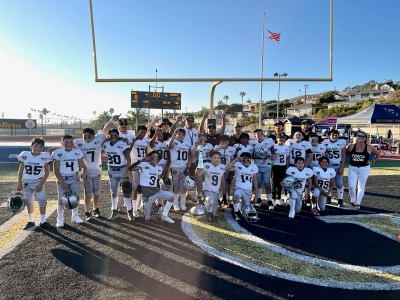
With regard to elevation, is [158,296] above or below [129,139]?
below

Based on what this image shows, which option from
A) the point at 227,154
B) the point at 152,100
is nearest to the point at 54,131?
the point at 152,100

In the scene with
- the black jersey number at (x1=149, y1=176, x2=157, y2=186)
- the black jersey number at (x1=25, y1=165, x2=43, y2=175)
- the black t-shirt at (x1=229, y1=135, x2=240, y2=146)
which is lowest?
the black jersey number at (x1=149, y1=176, x2=157, y2=186)

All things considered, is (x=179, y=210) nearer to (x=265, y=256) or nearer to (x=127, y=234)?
(x=127, y=234)

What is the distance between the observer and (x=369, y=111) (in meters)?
15.9

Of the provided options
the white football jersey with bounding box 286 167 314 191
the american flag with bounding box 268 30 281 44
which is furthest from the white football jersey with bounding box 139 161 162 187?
the american flag with bounding box 268 30 281 44

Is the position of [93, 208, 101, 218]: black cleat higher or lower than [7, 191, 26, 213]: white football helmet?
lower

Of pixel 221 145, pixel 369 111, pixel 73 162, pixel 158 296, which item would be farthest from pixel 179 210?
pixel 369 111

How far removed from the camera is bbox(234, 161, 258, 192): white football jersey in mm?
5273

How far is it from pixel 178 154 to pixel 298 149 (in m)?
2.57

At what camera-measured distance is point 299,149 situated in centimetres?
596

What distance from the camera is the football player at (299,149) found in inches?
234

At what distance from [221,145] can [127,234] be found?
2.51 meters

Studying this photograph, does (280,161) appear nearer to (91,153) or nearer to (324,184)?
(324,184)

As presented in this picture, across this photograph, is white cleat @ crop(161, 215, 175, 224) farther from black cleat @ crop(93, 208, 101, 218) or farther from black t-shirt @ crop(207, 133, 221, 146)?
black t-shirt @ crop(207, 133, 221, 146)
